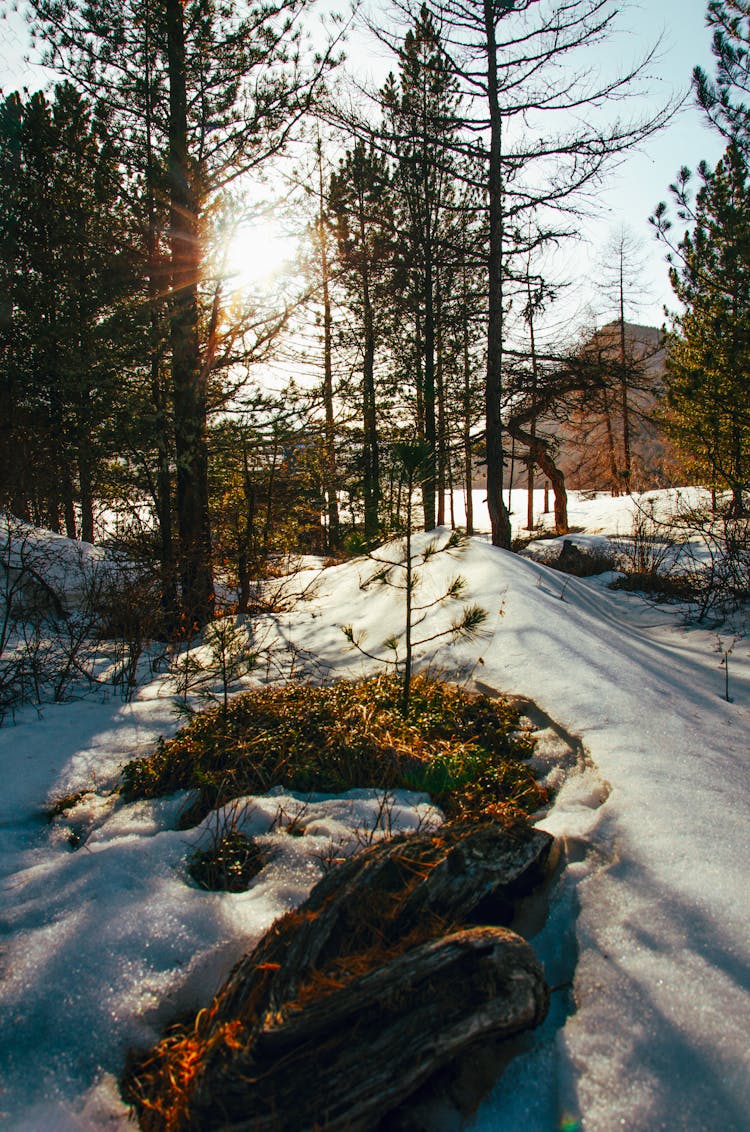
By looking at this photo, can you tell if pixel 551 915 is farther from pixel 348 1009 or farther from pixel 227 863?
pixel 227 863

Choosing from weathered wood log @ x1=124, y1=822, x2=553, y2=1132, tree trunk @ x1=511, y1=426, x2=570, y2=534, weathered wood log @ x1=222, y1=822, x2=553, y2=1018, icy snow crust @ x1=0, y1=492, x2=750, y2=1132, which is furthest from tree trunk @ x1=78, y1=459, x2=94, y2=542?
weathered wood log @ x1=124, y1=822, x2=553, y2=1132

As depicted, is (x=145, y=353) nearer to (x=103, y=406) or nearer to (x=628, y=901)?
(x=103, y=406)

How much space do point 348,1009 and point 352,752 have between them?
163 cm

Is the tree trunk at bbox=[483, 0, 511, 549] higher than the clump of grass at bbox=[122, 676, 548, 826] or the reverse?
higher

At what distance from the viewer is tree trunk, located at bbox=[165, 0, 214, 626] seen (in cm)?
684

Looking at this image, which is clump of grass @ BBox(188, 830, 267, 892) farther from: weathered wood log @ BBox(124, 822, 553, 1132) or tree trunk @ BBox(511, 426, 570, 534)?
tree trunk @ BBox(511, 426, 570, 534)

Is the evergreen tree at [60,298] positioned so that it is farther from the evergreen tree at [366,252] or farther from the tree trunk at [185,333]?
the evergreen tree at [366,252]

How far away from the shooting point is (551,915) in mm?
1788

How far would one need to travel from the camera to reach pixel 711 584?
20.0 feet

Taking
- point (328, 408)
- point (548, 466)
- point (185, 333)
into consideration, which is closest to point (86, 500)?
point (328, 408)

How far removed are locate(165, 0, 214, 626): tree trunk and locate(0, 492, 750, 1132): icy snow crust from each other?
3695mm

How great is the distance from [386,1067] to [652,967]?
77 centimetres

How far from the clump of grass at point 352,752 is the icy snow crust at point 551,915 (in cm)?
17

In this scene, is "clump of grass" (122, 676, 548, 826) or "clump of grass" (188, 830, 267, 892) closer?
"clump of grass" (188, 830, 267, 892)
